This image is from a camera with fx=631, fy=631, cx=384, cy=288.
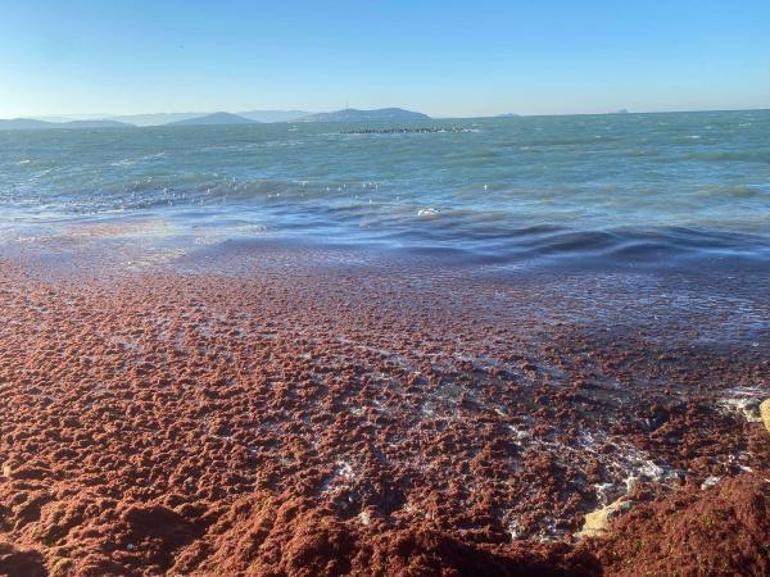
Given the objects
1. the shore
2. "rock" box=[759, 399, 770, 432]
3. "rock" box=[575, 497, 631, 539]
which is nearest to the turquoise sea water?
the shore

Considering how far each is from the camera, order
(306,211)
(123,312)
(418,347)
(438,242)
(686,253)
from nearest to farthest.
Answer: (418,347), (123,312), (686,253), (438,242), (306,211)

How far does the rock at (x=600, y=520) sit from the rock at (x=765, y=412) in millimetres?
1578

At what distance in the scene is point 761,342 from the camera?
6336 mm

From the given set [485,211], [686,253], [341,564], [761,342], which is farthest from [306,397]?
[485,211]

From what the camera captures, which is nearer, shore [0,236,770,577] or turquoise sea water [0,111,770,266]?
shore [0,236,770,577]

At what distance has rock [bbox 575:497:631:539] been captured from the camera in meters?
3.52

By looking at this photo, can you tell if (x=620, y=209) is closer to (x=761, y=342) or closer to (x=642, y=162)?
(x=761, y=342)

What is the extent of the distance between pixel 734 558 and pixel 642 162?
2715cm

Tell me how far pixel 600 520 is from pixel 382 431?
167 centimetres

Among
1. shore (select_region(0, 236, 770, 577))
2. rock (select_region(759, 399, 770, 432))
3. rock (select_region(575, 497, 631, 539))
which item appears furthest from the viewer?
rock (select_region(759, 399, 770, 432))

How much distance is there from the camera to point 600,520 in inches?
142

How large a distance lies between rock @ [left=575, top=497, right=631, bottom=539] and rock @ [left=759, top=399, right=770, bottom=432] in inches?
62.1

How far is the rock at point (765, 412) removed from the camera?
461 centimetres

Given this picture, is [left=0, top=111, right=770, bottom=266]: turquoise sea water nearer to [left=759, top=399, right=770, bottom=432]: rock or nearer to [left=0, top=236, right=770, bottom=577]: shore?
[left=0, top=236, right=770, bottom=577]: shore
